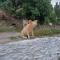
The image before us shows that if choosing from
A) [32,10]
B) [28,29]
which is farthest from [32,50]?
[32,10]

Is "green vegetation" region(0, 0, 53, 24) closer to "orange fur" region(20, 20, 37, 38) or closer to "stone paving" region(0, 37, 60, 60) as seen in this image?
"orange fur" region(20, 20, 37, 38)

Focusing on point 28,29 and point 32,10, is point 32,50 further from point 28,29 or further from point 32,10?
point 32,10

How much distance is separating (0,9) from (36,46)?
7.92 metres

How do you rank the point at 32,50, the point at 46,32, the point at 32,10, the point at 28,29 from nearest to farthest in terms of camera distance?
1. the point at 32,50
2. the point at 28,29
3. the point at 46,32
4. the point at 32,10

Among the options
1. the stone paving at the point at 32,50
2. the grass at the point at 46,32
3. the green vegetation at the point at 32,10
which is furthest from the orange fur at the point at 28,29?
the green vegetation at the point at 32,10

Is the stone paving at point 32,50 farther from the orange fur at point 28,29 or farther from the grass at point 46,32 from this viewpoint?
the grass at point 46,32

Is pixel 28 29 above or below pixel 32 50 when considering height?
above

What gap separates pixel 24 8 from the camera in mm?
19031

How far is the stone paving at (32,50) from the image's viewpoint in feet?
33.7

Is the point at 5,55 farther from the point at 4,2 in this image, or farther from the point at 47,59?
the point at 4,2

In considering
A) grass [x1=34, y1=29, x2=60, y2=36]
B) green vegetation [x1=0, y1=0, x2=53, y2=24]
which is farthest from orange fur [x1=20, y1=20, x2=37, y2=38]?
green vegetation [x1=0, y1=0, x2=53, y2=24]

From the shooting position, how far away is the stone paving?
33.7ft

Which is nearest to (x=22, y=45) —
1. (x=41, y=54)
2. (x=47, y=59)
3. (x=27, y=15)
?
(x=41, y=54)

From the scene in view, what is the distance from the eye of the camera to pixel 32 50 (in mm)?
11406
